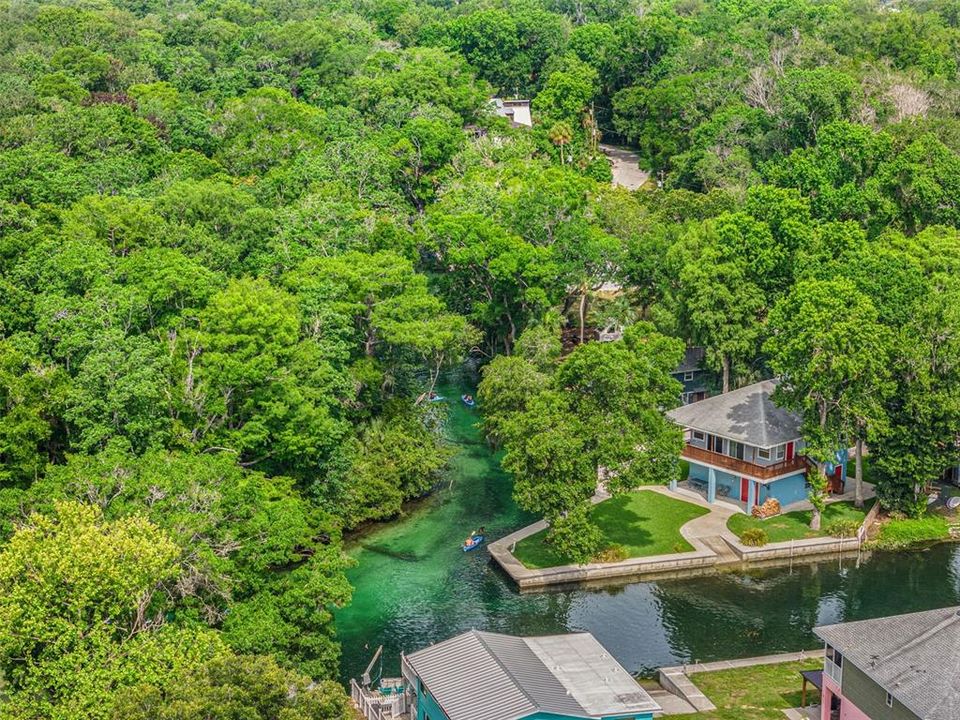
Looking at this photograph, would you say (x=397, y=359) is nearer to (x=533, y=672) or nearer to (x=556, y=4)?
(x=533, y=672)

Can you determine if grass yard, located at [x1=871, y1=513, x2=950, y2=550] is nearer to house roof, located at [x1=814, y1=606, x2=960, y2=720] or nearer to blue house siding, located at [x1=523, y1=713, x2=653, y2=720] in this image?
house roof, located at [x1=814, y1=606, x2=960, y2=720]

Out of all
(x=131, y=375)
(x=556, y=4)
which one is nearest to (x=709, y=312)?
(x=131, y=375)

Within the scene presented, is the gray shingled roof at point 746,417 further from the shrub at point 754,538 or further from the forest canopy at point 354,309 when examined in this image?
the shrub at point 754,538

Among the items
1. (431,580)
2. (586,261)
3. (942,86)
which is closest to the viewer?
(431,580)

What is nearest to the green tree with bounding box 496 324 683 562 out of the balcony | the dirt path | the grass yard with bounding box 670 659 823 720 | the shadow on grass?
the shadow on grass

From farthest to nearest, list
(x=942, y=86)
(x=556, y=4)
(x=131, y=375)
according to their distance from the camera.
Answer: (x=556, y=4) < (x=942, y=86) < (x=131, y=375)

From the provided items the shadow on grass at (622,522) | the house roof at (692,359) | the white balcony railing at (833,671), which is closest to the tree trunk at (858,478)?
the shadow on grass at (622,522)

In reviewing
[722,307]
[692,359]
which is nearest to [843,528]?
[722,307]
